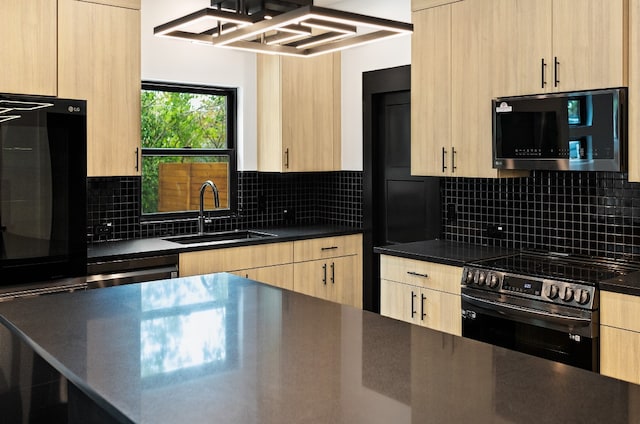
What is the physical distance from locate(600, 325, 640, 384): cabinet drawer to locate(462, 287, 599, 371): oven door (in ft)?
0.12

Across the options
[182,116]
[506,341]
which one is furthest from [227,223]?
[506,341]

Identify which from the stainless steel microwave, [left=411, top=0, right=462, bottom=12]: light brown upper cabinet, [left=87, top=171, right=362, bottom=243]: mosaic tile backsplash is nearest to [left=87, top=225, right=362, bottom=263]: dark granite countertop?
[left=87, top=171, right=362, bottom=243]: mosaic tile backsplash

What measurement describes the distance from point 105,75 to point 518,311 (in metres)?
2.83

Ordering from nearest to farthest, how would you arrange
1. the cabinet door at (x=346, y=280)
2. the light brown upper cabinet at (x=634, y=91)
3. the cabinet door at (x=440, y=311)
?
the light brown upper cabinet at (x=634, y=91)
the cabinet door at (x=440, y=311)
the cabinet door at (x=346, y=280)

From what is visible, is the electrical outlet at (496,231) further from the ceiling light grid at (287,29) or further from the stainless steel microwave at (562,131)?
the ceiling light grid at (287,29)

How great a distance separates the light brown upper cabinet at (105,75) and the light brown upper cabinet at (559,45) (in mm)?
2271

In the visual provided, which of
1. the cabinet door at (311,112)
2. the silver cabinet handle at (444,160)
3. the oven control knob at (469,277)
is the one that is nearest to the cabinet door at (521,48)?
the silver cabinet handle at (444,160)

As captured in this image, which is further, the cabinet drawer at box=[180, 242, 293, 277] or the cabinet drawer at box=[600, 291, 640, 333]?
the cabinet drawer at box=[180, 242, 293, 277]

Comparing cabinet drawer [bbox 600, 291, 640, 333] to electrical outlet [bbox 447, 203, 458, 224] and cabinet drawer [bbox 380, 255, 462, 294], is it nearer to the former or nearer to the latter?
cabinet drawer [bbox 380, 255, 462, 294]

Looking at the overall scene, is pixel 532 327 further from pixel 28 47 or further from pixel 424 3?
pixel 28 47

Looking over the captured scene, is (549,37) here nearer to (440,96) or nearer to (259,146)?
(440,96)

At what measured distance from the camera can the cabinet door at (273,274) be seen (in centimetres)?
456

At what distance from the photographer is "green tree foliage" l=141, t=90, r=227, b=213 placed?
480 cm

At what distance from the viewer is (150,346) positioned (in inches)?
77.2
